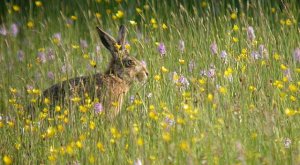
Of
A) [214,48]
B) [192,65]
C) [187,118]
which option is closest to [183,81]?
[192,65]

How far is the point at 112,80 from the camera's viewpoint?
7375mm

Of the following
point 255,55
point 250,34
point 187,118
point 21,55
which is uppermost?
point 21,55

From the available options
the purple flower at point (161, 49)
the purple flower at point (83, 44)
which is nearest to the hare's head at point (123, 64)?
the purple flower at point (161, 49)

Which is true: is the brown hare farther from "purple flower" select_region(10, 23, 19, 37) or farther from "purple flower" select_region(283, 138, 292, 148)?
"purple flower" select_region(10, 23, 19, 37)

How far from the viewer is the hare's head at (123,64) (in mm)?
7438

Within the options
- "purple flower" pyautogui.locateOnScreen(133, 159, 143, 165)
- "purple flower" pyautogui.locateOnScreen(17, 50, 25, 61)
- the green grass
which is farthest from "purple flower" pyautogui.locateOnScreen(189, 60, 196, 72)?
"purple flower" pyautogui.locateOnScreen(17, 50, 25, 61)

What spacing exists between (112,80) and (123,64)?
26cm

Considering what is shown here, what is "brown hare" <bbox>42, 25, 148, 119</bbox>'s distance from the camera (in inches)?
268

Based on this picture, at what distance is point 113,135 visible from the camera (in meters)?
5.47

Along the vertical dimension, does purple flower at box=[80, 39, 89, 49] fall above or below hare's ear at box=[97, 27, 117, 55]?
above

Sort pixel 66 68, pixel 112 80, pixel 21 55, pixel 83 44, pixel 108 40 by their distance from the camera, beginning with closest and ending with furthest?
1. pixel 66 68
2. pixel 112 80
3. pixel 108 40
4. pixel 83 44
5. pixel 21 55

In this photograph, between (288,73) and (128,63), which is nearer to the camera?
(288,73)

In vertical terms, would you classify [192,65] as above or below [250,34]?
below

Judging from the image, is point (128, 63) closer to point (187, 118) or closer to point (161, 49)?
point (161, 49)
